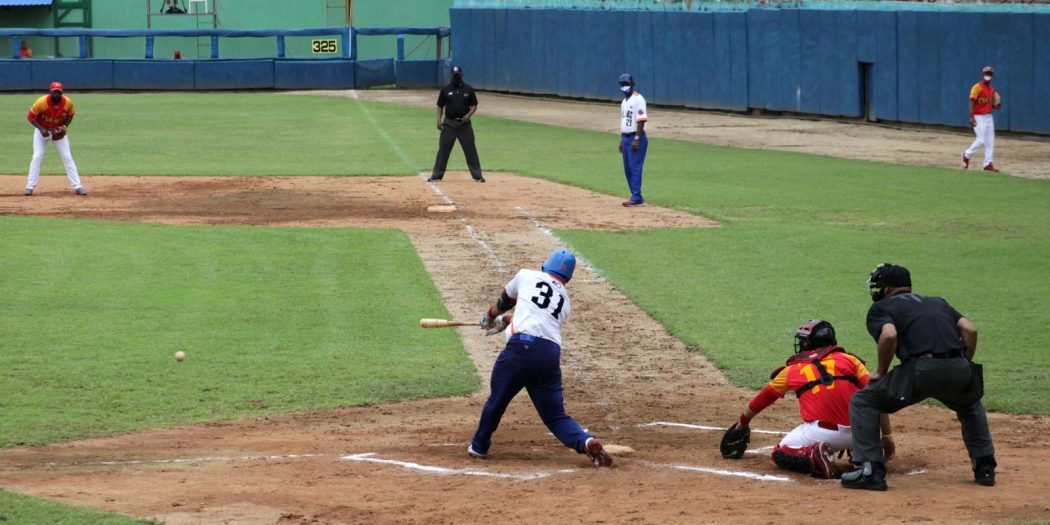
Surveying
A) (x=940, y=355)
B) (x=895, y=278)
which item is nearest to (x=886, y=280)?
(x=895, y=278)

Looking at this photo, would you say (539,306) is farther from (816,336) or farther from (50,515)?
(50,515)

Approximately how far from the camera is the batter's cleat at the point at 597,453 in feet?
28.4

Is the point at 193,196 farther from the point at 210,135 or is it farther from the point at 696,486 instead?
the point at 696,486

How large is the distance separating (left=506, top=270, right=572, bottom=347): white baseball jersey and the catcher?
1.42m

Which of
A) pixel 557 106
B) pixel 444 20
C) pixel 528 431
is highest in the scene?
pixel 444 20

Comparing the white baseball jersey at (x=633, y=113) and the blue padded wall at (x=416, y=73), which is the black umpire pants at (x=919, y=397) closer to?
the white baseball jersey at (x=633, y=113)

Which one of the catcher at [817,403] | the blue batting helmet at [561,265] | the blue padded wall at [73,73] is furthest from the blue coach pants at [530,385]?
the blue padded wall at [73,73]

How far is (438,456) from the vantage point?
910 cm

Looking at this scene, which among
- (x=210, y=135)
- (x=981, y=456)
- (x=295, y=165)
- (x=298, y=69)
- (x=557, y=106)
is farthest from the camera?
(x=298, y=69)

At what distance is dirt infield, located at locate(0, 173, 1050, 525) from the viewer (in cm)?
769

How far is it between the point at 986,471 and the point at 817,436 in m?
1.09

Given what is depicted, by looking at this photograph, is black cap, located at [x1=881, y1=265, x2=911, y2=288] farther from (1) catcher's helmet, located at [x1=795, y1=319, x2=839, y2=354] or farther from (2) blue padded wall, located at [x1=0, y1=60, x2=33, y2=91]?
(2) blue padded wall, located at [x1=0, y1=60, x2=33, y2=91]

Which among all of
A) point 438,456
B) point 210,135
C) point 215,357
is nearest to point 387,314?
point 215,357

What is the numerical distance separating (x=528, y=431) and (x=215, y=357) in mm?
3558
